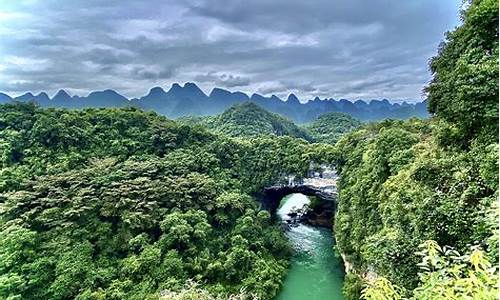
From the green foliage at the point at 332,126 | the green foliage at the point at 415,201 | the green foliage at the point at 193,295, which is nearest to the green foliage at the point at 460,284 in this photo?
the green foliage at the point at 415,201

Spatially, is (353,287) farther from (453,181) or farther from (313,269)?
(453,181)

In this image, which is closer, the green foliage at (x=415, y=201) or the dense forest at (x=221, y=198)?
the green foliage at (x=415, y=201)

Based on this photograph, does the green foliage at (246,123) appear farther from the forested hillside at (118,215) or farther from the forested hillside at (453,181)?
the forested hillside at (453,181)

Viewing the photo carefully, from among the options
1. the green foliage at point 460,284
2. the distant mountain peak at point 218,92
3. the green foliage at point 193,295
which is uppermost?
the distant mountain peak at point 218,92

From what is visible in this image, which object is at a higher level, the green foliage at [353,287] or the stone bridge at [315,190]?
the stone bridge at [315,190]

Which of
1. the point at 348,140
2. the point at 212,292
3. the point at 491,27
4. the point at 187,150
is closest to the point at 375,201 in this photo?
the point at 212,292
